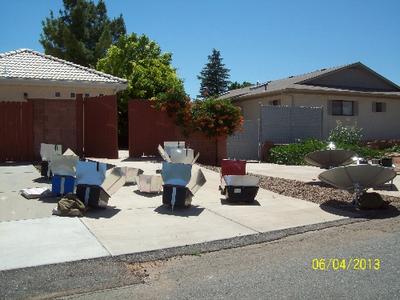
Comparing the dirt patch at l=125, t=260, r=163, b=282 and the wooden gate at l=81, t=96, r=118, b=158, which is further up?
the wooden gate at l=81, t=96, r=118, b=158

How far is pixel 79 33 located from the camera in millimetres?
42781

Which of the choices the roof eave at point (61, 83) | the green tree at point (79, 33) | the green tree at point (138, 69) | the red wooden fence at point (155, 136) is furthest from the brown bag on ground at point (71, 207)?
the green tree at point (79, 33)

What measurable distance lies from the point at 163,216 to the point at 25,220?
7.12 feet

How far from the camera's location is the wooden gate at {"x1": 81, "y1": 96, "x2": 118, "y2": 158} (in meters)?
15.7

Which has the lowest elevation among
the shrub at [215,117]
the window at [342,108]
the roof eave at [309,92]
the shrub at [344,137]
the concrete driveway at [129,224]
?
the concrete driveway at [129,224]

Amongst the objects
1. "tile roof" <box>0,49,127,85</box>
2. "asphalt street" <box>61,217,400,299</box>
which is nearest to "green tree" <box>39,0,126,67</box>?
"tile roof" <box>0,49,127,85</box>

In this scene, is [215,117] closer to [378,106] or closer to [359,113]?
[359,113]

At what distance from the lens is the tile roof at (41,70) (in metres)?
17.5

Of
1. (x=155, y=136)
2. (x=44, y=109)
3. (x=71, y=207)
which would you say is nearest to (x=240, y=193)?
(x=71, y=207)

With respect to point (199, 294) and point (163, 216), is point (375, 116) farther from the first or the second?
point (199, 294)

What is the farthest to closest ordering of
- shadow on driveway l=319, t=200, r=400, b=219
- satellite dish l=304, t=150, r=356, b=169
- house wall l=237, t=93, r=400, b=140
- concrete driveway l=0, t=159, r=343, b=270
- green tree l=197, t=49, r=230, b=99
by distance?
green tree l=197, t=49, r=230, b=99 → house wall l=237, t=93, r=400, b=140 → satellite dish l=304, t=150, r=356, b=169 → shadow on driveway l=319, t=200, r=400, b=219 → concrete driveway l=0, t=159, r=343, b=270

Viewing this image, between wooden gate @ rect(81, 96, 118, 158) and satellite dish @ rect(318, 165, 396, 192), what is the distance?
869cm

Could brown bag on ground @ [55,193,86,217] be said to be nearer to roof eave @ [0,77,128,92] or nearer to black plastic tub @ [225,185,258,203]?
black plastic tub @ [225,185,258,203]
